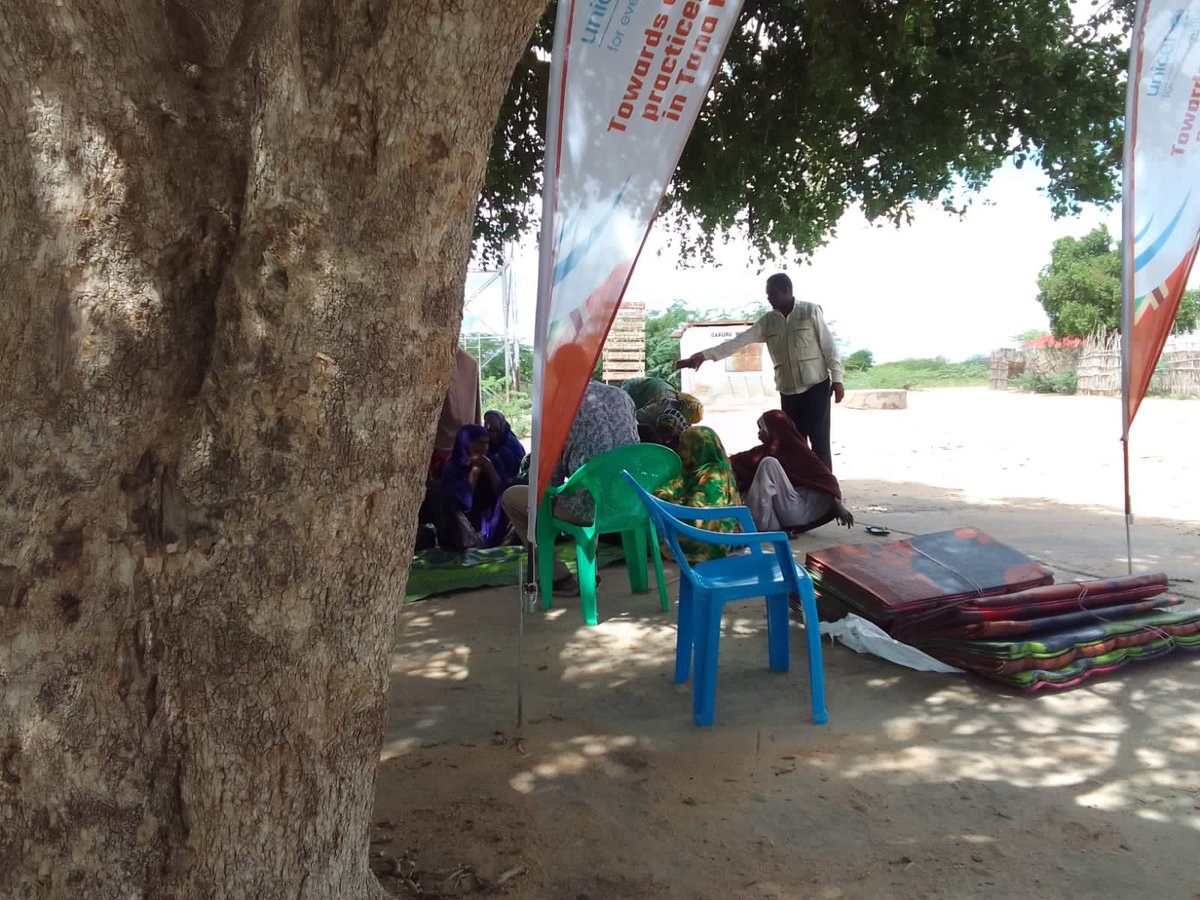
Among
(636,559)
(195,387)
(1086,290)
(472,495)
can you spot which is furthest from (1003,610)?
(1086,290)

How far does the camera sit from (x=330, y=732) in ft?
6.37

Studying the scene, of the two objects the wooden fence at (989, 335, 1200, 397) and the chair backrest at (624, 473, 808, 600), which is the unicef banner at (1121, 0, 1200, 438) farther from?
the wooden fence at (989, 335, 1200, 397)

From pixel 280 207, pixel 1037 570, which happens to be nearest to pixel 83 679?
pixel 280 207

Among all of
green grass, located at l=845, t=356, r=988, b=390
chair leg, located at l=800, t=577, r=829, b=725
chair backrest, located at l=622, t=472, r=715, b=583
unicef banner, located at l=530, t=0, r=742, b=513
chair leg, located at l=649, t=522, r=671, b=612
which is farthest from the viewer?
green grass, located at l=845, t=356, r=988, b=390

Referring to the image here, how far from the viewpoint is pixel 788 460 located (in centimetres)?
685

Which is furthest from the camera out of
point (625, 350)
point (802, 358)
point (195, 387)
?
point (625, 350)

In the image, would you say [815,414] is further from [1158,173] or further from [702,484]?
[1158,173]

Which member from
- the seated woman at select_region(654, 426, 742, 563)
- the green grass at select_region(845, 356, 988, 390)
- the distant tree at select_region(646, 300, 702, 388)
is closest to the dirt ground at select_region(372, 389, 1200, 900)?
the seated woman at select_region(654, 426, 742, 563)

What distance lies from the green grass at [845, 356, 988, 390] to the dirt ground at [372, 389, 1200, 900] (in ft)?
81.8

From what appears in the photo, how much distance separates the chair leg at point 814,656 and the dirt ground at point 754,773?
60 millimetres

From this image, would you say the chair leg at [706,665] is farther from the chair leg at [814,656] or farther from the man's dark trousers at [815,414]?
the man's dark trousers at [815,414]

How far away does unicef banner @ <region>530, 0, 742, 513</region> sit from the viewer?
313 cm

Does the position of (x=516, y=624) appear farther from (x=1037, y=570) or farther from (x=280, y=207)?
(x=280, y=207)

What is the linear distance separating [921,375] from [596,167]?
3185 cm
